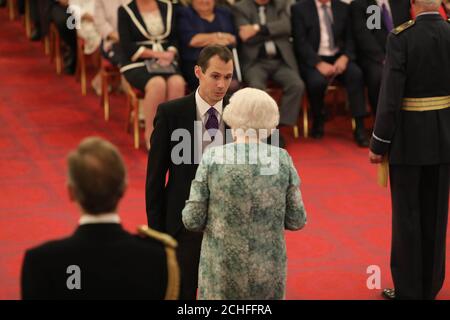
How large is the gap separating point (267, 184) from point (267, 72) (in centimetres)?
524

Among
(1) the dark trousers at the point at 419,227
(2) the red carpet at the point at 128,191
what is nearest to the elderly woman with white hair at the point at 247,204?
(1) the dark trousers at the point at 419,227

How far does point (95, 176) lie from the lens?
283 centimetres

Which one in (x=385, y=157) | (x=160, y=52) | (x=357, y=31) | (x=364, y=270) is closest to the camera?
(x=385, y=157)

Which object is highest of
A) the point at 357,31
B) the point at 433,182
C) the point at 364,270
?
the point at 357,31

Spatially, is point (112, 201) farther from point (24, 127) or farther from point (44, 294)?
point (24, 127)

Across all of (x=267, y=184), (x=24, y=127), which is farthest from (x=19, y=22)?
(x=267, y=184)

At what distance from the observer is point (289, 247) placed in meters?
6.39

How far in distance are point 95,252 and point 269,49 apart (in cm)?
630

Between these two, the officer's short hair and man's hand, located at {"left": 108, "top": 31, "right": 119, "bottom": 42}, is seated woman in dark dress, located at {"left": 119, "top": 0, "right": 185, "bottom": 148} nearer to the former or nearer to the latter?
man's hand, located at {"left": 108, "top": 31, "right": 119, "bottom": 42}

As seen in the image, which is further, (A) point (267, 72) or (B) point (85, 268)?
(A) point (267, 72)

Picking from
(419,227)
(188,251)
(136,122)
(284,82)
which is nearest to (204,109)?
(188,251)

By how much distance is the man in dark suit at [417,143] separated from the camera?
5.10m

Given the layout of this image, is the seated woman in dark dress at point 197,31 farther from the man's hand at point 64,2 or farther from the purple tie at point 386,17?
the man's hand at point 64,2

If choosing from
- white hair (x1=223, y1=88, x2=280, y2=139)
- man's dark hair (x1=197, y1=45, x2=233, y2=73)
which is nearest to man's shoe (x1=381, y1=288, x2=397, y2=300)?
man's dark hair (x1=197, y1=45, x2=233, y2=73)
